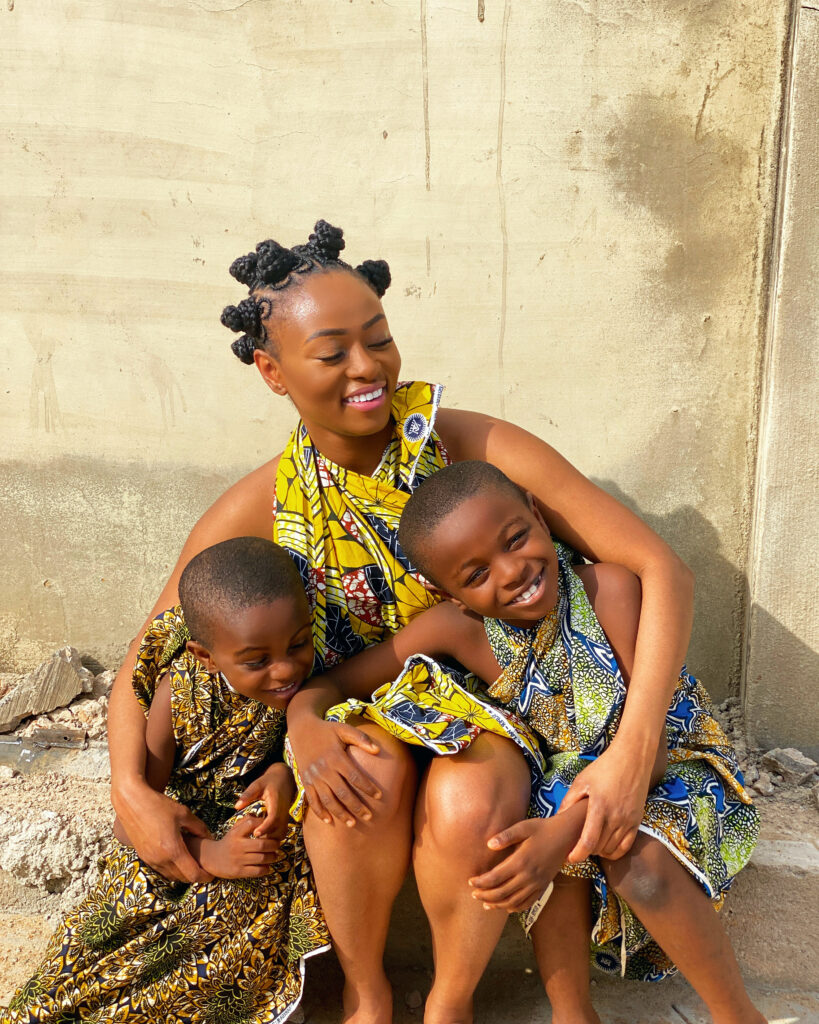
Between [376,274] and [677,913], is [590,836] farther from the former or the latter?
[376,274]

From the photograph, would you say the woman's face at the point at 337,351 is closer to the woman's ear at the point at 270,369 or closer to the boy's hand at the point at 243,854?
the woman's ear at the point at 270,369

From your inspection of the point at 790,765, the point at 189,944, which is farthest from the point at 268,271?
the point at 790,765

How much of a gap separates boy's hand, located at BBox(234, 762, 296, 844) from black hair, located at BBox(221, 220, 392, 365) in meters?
0.95

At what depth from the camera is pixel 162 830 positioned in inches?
83.1

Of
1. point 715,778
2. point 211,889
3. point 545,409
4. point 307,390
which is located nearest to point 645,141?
point 545,409

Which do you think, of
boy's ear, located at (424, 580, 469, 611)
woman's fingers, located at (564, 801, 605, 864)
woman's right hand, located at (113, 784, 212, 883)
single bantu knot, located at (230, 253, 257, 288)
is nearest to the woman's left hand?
woman's fingers, located at (564, 801, 605, 864)

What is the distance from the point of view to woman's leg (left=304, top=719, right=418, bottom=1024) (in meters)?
1.92

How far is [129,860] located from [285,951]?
40 cm

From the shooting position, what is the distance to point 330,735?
1954mm

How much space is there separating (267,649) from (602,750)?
72cm

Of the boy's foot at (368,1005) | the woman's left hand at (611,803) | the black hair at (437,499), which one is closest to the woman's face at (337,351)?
the black hair at (437,499)

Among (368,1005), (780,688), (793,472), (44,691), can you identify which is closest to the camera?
(368,1005)

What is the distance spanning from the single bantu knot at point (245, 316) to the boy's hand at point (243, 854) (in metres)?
1.06

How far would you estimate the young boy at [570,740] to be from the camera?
1860mm
